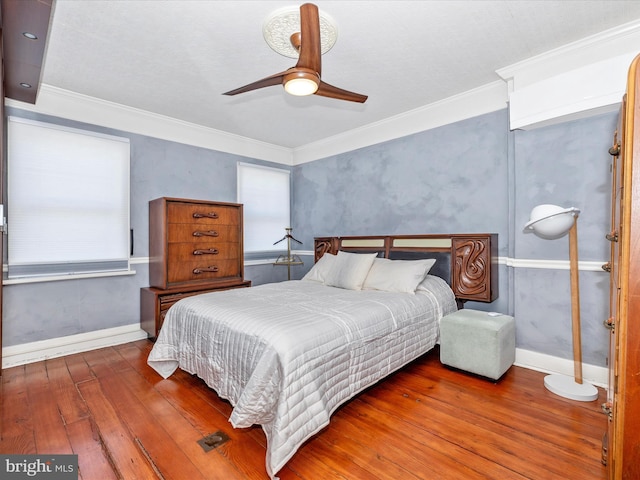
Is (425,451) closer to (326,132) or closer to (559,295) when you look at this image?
(559,295)

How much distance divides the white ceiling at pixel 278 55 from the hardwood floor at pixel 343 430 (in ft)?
8.61

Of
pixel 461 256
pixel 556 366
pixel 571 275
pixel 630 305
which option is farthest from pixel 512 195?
pixel 630 305

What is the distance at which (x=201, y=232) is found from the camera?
3732 mm

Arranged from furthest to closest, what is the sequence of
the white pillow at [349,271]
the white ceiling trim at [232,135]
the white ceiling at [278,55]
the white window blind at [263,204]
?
the white window blind at [263,204], the white pillow at [349,271], the white ceiling trim at [232,135], the white ceiling at [278,55]

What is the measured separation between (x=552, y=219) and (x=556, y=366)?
1399mm

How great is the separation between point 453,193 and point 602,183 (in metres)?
1.22

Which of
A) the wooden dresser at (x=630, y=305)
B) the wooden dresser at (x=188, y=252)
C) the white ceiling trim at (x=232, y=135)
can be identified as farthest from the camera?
the wooden dresser at (x=188, y=252)

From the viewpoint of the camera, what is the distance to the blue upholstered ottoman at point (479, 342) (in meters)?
2.44

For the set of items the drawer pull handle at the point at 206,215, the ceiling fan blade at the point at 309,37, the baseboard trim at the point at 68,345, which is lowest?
the baseboard trim at the point at 68,345

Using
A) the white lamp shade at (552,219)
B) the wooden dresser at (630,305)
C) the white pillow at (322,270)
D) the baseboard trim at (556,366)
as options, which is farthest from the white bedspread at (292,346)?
the wooden dresser at (630,305)

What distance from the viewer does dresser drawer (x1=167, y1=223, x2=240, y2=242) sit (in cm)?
350

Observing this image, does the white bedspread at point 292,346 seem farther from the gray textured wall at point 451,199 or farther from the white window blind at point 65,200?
the white window blind at point 65,200

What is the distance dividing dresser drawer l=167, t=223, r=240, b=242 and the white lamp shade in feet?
10.6

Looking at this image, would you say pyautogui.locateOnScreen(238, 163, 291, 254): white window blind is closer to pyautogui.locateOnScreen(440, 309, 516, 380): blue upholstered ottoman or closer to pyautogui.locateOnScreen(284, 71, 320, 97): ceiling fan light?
pyautogui.locateOnScreen(284, 71, 320, 97): ceiling fan light
